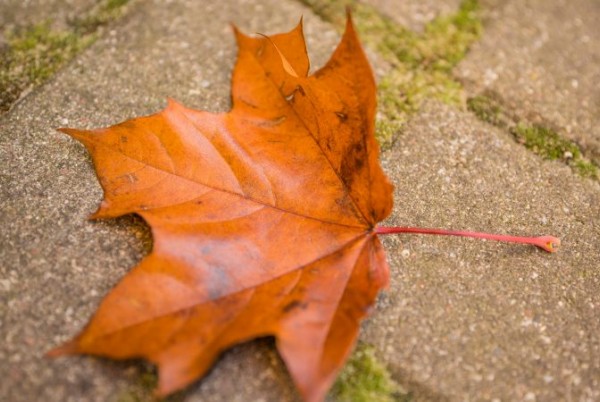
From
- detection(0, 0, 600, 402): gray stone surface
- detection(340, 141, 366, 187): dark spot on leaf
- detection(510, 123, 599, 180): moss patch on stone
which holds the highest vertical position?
detection(340, 141, 366, 187): dark spot on leaf

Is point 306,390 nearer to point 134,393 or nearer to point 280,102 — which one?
point 134,393

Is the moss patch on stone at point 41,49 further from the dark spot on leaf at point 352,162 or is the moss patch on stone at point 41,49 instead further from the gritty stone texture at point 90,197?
the dark spot on leaf at point 352,162

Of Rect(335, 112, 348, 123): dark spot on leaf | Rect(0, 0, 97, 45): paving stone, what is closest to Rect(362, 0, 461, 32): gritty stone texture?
Rect(335, 112, 348, 123): dark spot on leaf

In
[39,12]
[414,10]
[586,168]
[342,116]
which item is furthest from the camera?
[414,10]

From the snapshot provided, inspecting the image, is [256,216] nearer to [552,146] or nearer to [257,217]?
[257,217]

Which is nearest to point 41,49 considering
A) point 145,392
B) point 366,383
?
point 145,392

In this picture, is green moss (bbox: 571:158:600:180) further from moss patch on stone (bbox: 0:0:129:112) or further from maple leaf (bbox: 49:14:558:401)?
moss patch on stone (bbox: 0:0:129:112)
